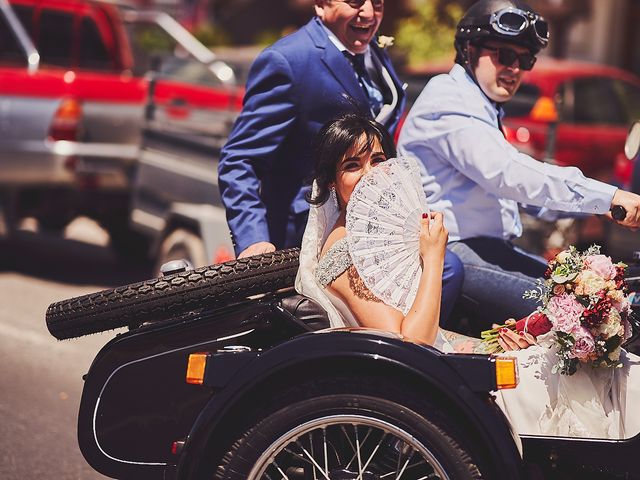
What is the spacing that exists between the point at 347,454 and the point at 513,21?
5.15ft

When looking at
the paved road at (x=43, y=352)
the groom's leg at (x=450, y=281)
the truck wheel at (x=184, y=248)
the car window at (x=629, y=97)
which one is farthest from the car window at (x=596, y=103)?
the groom's leg at (x=450, y=281)

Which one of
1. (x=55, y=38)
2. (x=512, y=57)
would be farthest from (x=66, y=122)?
(x=512, y=57)

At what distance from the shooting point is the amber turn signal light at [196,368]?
3107 mm

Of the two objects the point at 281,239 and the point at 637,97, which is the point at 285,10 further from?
the point at 281,239

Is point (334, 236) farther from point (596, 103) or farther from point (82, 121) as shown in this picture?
point (596, 103)

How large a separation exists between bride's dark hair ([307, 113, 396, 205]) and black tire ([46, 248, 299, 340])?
11.5 inches

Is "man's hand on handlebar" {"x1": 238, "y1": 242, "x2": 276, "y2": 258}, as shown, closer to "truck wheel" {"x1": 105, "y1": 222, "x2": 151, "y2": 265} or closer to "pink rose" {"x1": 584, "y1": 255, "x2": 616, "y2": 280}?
"pink rose" {"x1": 584, "y1": 255, "x2": 616, "y2": 280}

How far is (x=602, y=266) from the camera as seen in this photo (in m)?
3.18

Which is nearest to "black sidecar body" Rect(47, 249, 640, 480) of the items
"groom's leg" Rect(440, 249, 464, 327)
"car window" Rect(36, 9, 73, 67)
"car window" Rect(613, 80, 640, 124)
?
"groom's leg" Rect(440, 249, 464, 327)

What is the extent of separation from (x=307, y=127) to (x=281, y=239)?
0.45 meters

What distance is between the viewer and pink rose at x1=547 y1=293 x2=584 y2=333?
311 centimetres

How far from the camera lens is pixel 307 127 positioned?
156 inches

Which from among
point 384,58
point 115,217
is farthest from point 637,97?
point 384,58

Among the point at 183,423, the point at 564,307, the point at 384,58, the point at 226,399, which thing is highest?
the point at 384,58
